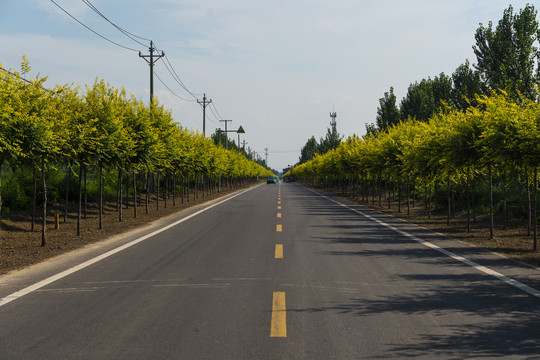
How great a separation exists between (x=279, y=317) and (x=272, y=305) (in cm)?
55

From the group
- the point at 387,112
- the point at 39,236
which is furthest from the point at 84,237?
the point at 387,112

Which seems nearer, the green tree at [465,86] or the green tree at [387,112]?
the green tree at [465,86]

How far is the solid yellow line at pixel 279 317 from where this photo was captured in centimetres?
518

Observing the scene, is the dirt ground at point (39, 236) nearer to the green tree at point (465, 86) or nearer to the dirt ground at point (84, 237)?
the dirt ground at point (84, 237)

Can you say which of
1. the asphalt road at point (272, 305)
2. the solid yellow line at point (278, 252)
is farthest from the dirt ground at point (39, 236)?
the solid yellow line at point (278, 252)

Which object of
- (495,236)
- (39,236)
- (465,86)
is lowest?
(39,236)

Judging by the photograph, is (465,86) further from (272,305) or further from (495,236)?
(272,305)

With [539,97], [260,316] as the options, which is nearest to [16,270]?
[260,316]

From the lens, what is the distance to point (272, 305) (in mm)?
6277

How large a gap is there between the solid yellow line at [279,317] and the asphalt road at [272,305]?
2 cm

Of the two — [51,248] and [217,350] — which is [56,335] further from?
[51,248]

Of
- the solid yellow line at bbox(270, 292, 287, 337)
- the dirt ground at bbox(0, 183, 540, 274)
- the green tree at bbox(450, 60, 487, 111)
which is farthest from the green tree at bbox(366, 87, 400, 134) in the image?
the solid yellow line at bbox(270, 292, 287, 337)

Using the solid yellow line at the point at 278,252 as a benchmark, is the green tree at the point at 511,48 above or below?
above

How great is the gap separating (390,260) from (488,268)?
1901mm
